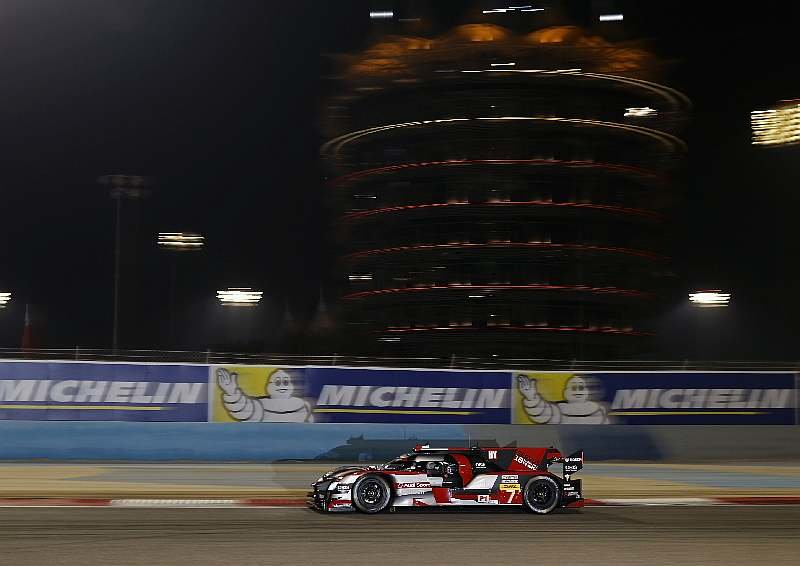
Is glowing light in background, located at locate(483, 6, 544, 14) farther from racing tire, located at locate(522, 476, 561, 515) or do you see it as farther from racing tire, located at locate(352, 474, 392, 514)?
racing tire, located at locate(352, 474, 392, 514)

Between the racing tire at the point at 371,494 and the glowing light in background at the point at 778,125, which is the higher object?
the glowing light in background at the point at 778,125

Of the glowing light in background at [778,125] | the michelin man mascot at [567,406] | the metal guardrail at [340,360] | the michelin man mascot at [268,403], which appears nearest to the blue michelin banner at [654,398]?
the michelin man mascot at [567,406]

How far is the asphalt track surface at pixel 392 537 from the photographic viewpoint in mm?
10555

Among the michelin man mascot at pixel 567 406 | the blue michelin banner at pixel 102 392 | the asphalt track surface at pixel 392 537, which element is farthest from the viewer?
the michelin man mascot at pixel 567 406

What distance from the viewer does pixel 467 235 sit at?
223ft

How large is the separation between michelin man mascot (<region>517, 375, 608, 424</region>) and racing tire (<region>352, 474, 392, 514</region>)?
11.9 meters

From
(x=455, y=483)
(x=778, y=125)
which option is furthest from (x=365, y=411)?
(x=778, y=125)

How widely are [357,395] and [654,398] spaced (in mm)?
7777

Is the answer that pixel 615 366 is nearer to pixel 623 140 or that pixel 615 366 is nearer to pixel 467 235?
pixel 467 235

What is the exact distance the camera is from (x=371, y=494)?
47.2 ft

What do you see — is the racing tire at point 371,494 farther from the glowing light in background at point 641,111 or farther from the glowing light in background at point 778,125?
the glowing light in background at point 641,111

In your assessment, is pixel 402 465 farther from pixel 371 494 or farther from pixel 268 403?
pixel 268 403

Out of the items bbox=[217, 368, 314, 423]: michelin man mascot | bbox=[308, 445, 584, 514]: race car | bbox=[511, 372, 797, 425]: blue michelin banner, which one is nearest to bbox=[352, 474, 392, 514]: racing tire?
bbox=[308, 445, 584, 514]: race car

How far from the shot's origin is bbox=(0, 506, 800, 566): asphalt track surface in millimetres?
10555
